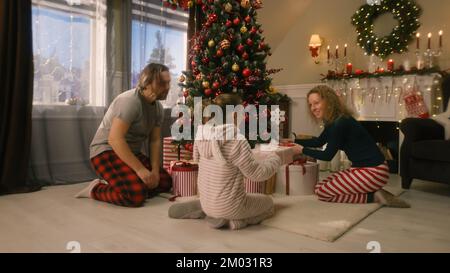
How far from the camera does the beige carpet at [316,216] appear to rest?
1758mm

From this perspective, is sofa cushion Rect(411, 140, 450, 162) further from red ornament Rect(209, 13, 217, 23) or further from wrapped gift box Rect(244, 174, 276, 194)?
red ornament Rect(209, 13, 217, 23)

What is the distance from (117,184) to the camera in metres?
2.24

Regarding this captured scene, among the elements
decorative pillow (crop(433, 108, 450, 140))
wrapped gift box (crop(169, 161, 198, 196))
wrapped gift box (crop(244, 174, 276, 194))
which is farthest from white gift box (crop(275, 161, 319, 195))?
decorative pillow (crop(433, 108, 450, 140))

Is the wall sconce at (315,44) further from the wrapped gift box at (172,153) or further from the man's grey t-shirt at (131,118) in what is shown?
the man's grey t-shirt at (131,118)

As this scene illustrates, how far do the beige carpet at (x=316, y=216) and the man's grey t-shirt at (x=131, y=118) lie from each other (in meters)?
1.06

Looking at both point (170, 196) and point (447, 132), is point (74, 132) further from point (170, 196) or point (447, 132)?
point (447, 132)

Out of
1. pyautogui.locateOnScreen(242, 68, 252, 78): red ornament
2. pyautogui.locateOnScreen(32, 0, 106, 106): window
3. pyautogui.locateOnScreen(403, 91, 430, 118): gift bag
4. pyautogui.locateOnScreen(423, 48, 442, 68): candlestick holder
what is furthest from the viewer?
pyautogui.locateOnScreen(423, 48, 442, 68): candlestick holder

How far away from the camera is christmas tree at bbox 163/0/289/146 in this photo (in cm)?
329

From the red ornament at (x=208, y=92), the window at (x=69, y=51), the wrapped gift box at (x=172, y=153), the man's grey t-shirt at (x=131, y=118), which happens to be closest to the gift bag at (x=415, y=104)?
the red ornament at (x=208, y=92)

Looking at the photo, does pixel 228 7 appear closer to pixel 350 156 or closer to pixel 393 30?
pixel 350 156

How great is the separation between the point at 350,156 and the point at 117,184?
1580 millimetres

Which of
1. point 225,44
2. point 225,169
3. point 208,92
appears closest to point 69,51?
point 208,92

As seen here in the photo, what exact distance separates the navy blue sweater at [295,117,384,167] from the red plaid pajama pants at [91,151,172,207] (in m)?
1.18
